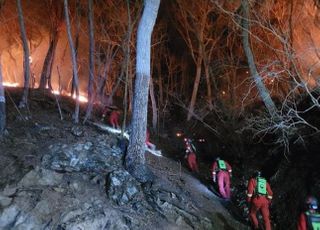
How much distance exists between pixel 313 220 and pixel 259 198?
189 cm

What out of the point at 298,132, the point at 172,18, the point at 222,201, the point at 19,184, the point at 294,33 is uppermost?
the point at 172,18

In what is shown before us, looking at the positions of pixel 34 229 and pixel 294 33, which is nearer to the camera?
pixel 34 229

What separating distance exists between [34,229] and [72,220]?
96 centimetres

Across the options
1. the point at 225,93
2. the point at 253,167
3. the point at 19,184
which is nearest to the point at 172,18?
the point at 225,93

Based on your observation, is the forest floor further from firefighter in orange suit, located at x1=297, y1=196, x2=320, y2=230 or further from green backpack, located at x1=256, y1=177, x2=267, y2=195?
firefighter in orange suit, located at x1=297, y1=196, x2=320, y2=230

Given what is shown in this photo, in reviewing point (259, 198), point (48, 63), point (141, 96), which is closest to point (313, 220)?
point (259, 198)

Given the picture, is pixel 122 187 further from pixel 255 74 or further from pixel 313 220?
pixel 255 74

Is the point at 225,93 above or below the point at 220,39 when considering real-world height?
below

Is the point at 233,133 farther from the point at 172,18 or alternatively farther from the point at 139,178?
the point at 172,18

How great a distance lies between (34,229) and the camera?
9.05 m

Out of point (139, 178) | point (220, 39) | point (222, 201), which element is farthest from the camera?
point (220, 39)

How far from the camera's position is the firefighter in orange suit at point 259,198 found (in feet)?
35.9

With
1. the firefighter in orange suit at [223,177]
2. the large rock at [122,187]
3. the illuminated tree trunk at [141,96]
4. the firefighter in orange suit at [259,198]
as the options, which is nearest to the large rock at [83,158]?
the large rock at [122,187]

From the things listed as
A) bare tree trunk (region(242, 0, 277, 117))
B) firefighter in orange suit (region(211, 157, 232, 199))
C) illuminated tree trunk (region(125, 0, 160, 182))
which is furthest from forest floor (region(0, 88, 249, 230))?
bare tree trunk (region(242, 0, 277, 117))
